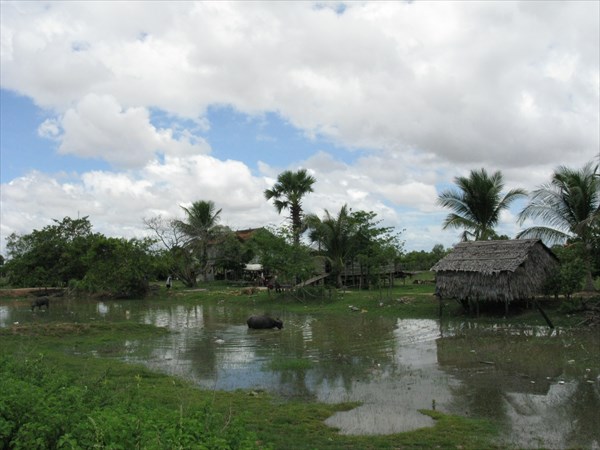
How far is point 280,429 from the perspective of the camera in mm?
8250

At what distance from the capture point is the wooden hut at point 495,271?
21016 mm

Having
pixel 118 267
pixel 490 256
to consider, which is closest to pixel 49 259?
pixel 118 267

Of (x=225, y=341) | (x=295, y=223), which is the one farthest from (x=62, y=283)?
(x=225, y=341)

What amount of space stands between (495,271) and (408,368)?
928 centimetres

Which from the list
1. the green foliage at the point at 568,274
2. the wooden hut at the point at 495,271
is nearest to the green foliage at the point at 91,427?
the wooden hut at the point at 495,271

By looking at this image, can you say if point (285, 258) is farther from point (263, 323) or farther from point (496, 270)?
point (496, 270)

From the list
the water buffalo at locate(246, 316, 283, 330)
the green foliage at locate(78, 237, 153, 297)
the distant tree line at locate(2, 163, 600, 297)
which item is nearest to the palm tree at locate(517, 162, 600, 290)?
the distant tree line at locate(2, 163, 600, 297)

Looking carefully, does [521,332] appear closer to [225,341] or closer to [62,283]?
[225,341]

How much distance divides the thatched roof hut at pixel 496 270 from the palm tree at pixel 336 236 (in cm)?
1269

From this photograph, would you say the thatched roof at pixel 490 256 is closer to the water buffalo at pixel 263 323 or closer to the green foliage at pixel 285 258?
the water buffalo at pixel 263 323

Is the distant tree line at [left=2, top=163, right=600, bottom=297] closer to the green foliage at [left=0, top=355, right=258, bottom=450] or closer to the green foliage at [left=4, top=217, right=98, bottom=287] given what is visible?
the green foliage at [left=4, top=217, right=98, bottom=287]

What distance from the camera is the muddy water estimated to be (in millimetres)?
8984

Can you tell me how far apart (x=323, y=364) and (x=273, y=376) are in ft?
6.05

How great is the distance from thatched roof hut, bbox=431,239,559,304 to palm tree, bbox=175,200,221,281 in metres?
27.0
